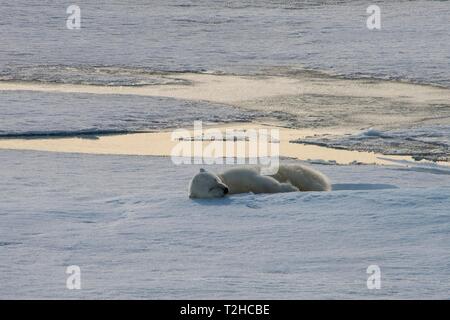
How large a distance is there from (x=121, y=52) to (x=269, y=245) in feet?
32.8

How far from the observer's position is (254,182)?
6.39m

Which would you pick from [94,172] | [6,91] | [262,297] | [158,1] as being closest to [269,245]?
[262,297]

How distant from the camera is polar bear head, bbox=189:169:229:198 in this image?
6.17 m

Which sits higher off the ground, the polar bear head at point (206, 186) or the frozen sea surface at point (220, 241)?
the polar bear head at point (206, 186)

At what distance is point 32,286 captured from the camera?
4348 millimetres

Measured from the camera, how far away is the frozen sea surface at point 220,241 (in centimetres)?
432

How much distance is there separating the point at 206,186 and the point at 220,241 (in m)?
1.01

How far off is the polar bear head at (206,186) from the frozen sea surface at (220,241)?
0.08m

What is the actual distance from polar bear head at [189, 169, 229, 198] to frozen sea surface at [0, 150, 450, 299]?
0.08 meters
